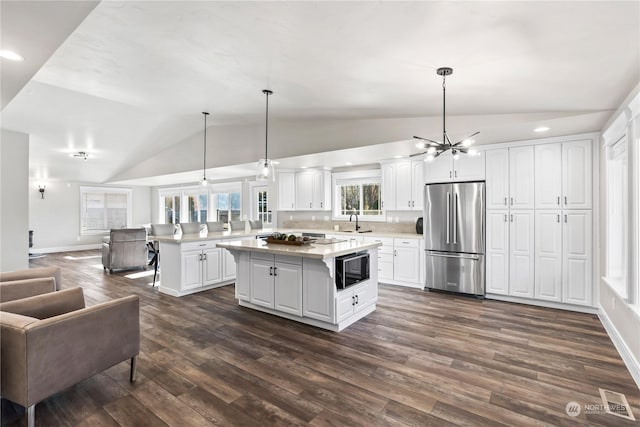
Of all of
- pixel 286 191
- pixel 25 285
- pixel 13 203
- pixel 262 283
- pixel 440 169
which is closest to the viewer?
pixel 25 285

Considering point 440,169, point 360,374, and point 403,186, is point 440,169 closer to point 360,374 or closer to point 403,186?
point 403,186

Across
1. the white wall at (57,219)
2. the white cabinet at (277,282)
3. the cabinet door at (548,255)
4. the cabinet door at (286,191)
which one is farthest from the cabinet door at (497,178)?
the white wall at (57,219)

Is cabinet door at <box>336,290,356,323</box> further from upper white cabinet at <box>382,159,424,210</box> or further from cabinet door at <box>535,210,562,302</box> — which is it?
cabinet door at <box>535,210,562,302</box>

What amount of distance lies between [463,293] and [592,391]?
2.56m

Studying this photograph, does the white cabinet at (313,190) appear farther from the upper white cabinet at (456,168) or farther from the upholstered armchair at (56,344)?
the upholstered armchair at (56,344)

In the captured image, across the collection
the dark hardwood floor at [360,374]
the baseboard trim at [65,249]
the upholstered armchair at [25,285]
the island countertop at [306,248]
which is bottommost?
the dark hardwood floor at [360,374]

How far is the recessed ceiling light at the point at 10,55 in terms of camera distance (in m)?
2.14

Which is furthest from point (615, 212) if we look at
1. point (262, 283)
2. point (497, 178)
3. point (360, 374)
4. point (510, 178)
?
point (262, 283)

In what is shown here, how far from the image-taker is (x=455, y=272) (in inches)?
191

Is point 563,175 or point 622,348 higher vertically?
point 563,175

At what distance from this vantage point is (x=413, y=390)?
230cm

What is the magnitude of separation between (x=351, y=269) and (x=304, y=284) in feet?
1.93

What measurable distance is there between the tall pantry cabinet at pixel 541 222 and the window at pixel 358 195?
2210 millimetres

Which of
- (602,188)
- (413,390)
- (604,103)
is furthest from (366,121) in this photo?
(413,390)
